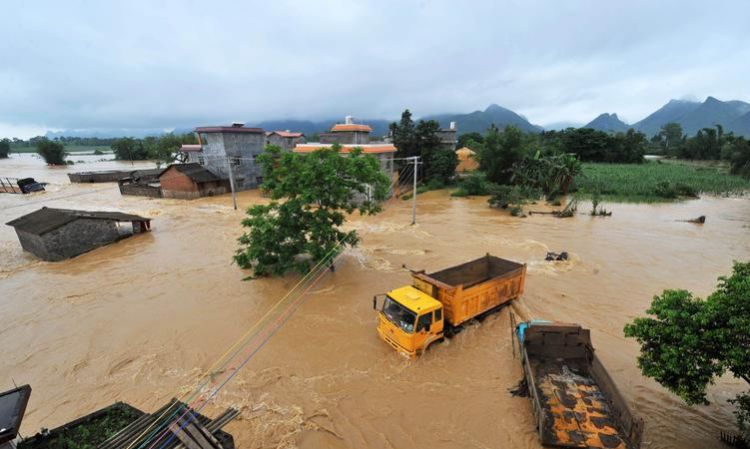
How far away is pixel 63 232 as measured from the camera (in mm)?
17625

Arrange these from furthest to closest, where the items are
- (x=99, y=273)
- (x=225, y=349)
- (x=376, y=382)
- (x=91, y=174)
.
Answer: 1. (x=91, y=174)
2. (x=99, y=273)
3. (x=225, y=349)
4. (x=376, y=382)

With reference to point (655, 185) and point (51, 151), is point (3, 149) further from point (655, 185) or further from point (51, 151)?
point (655, 185)

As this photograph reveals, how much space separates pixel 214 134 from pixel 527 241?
31.6 meters

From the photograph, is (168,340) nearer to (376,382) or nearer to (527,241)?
(376,382)

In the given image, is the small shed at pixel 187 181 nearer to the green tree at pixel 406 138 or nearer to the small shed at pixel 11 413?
the green tree at pixel 406 138

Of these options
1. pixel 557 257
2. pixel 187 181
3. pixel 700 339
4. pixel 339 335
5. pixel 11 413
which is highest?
pixel 700 339

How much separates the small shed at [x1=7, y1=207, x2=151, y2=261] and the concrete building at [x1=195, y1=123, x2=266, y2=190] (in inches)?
593

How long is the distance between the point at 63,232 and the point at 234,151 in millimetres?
19560

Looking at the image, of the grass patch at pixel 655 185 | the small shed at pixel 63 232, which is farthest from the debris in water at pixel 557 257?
the small shed at pixel 63 232

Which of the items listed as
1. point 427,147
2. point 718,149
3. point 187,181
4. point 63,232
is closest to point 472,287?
point 63,232

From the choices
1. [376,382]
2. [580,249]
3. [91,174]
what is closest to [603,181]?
[580,249]

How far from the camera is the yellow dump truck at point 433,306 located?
8805 millimetres

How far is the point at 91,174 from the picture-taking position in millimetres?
46031

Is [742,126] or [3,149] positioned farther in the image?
[742,126]
